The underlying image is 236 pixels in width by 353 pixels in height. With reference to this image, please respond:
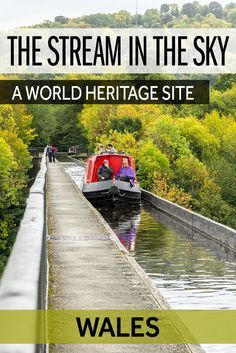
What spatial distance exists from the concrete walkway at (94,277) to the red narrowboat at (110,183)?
16.6m

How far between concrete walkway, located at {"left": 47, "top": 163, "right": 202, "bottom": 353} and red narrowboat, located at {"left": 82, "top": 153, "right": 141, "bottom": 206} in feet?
54.6

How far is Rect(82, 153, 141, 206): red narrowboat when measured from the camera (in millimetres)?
43094

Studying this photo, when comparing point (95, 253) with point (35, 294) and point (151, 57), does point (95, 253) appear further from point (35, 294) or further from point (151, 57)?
point (151, 57)

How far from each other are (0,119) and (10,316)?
8984 cm

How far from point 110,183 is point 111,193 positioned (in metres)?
0.59

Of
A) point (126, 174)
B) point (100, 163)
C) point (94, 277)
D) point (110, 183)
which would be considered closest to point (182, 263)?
point (94, 277)

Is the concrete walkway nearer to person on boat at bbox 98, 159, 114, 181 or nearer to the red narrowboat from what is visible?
the red narrowboat

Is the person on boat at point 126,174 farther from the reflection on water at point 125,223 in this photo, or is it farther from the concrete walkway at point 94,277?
the concrete walkway at point 94,277

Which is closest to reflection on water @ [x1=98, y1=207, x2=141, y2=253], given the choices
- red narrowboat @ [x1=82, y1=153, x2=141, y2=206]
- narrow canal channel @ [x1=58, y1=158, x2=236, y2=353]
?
narrow canal channel @ [x1=58, y1=158, x2=236, y2=353]

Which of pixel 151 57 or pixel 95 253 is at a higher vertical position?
pixel 151 57

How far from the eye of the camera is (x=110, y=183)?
43094 millimetres

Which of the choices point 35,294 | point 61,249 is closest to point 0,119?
point 61,249

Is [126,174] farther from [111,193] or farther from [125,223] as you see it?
[125,223]

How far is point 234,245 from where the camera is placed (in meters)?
22.9
